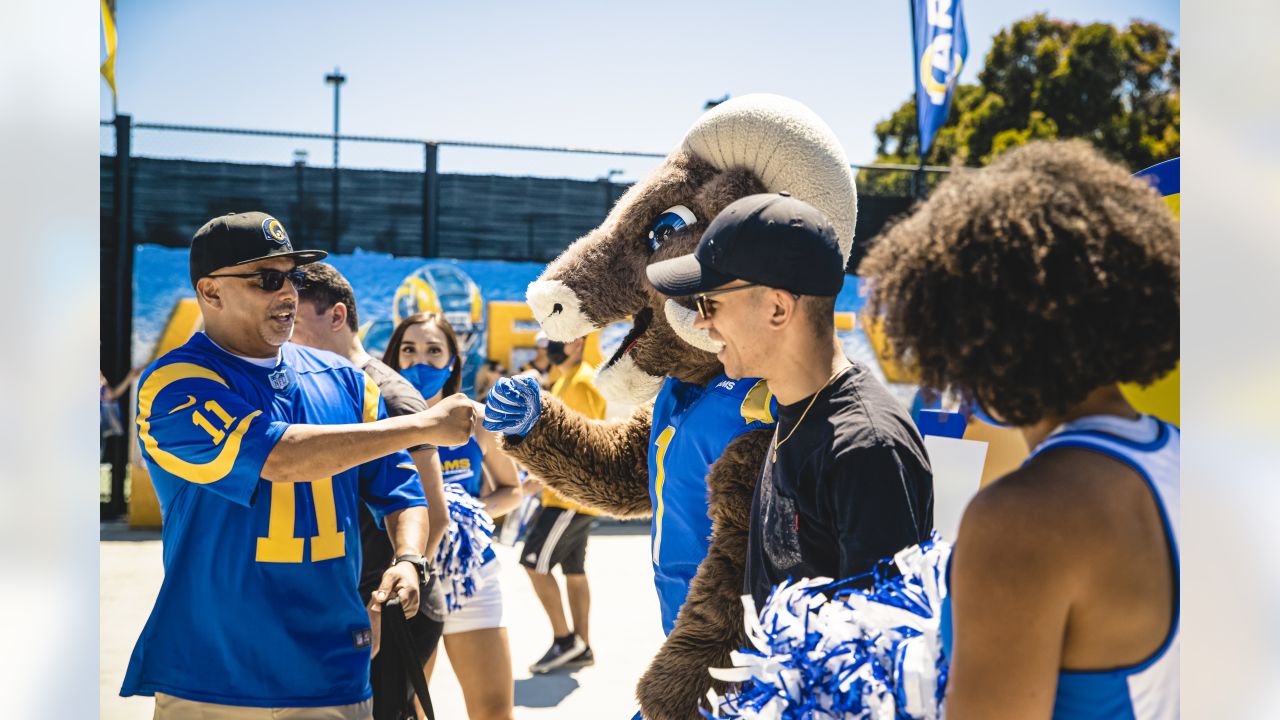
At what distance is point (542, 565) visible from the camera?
6.20 meters

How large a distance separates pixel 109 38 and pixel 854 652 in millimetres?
7847

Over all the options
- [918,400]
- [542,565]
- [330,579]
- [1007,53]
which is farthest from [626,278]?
[1007,53]

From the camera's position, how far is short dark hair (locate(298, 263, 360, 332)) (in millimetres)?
3770

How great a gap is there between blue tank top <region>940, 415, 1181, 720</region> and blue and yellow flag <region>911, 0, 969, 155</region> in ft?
28.3

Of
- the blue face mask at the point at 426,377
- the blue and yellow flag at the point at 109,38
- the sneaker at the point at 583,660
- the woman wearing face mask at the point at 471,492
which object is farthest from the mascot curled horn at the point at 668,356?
the blue and yellow flag at the point at 109,38

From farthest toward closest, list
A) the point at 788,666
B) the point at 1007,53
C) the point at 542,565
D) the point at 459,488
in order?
1. the point at 1007,53
2. the point at 542,565
3. the point at 459,488
4. the point at 788,666

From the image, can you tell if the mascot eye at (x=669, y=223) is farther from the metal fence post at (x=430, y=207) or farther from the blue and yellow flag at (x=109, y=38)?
the metal fence post at (x=430, y=207)

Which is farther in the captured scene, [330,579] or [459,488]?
[459,488]

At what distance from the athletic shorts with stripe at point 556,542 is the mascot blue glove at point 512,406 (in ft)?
11.5

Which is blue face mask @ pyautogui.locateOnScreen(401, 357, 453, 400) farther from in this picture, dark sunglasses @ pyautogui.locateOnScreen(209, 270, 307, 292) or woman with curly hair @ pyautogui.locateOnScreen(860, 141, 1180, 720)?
woman with curly hair @ pyautogui.locateOnScreen(860, 141, 1180, 720)

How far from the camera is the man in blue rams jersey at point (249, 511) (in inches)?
97.2

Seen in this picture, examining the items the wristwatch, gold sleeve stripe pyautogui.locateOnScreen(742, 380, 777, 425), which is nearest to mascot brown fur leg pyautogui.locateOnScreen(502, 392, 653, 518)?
the wristwatch
